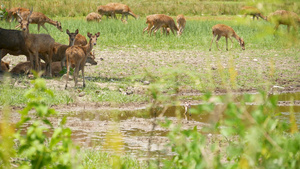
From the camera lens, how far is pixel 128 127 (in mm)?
8523

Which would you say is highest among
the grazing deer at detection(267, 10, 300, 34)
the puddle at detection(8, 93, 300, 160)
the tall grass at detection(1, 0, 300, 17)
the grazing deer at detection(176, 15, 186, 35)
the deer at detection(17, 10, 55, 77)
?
the grazing deer at detection(267, 10, 300, 34)

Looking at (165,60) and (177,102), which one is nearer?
(177,102)

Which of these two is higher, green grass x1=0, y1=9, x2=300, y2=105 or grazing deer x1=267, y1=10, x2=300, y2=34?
grazing deer x1=267, y1=10, x2=300, y2=34

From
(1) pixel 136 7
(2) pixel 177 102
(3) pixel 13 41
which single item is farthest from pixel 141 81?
(1) pixel 136 7

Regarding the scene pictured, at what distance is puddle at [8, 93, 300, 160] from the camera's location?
701 centimetres

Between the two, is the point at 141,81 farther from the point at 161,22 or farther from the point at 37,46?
the point at 161,22

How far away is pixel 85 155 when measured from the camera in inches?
238

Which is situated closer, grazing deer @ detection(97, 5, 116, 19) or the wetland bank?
the wetland bank

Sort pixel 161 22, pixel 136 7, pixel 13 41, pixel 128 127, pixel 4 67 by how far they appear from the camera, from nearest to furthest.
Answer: pixel 128 127 < pixel 13 41 < pixel 4 67 < pixel 161 22 < pixel 136 7

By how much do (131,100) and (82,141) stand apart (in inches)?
134

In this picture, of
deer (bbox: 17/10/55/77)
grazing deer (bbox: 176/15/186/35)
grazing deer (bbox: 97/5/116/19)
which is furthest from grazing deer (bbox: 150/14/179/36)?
deer (bbox: 17/10/55/77)

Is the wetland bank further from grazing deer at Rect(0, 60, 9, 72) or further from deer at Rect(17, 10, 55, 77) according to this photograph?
grazing deer at Rect(0, 60, 9, 72)

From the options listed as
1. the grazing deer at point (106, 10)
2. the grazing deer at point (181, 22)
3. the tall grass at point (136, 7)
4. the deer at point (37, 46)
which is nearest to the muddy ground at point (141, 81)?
the deer at point (37, 46)

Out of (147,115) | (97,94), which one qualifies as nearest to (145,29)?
(97,94)
